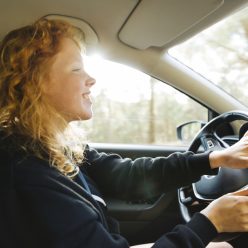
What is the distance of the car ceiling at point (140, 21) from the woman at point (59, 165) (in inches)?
11.4

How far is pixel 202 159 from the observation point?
1449 mm

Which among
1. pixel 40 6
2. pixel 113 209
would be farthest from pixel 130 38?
pixel 113 209

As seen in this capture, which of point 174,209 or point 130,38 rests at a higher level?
point 130,38

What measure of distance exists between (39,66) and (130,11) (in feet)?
1.84

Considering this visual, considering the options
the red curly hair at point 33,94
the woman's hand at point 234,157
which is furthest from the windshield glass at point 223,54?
the red curly hair at point 33,94

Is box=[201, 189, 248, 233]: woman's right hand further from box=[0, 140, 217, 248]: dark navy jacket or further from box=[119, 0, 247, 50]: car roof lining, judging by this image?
box=[119, 0, 247, 50]: car roof lining

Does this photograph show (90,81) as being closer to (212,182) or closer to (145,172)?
(145,172)

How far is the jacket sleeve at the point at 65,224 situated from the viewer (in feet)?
3.05

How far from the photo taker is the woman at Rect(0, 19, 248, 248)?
94cm

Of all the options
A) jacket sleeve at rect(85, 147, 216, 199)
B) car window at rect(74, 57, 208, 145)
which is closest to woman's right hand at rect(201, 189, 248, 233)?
jacket sleeve at rect(85, 147, 216, 199)

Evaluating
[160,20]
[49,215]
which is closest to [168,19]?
[160,20]

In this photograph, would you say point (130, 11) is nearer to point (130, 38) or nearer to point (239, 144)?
point (130, 38)

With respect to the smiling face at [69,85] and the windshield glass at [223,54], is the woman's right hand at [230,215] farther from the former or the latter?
the windshield glass at [223,54]

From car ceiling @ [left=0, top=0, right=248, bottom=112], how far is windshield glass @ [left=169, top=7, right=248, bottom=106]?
0.07m
